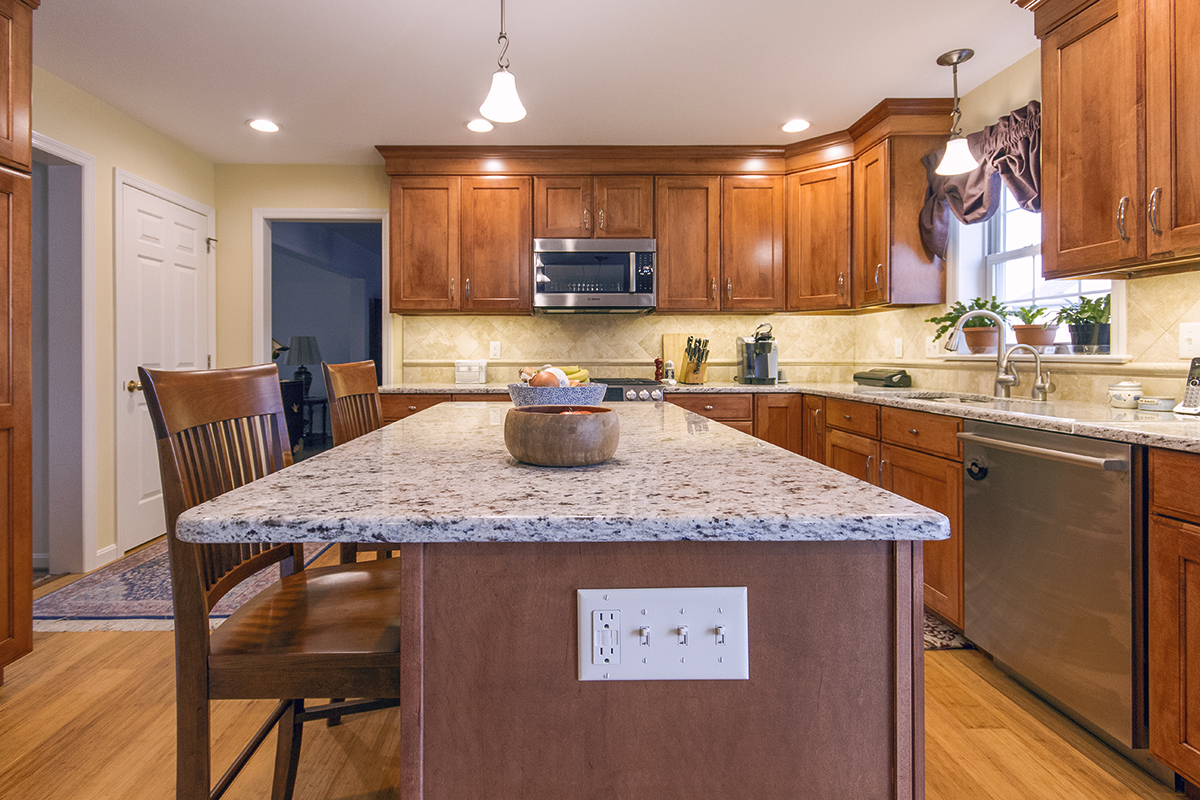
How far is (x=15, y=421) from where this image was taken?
2.07 m

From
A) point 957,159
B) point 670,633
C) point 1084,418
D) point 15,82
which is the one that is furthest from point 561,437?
point 957,159

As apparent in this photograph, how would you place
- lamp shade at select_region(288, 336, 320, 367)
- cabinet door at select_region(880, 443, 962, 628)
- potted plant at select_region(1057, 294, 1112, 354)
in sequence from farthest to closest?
lamp shade at select_region(288, 336, 320, 367) < potted plant at select_region(1057, 294, 1112, 354) < cabinet door at select_region(880, 443, 962, 628)

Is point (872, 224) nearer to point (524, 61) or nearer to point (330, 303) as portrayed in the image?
point (524, 61)

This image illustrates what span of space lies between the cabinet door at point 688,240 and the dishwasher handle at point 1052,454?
7.04 ft

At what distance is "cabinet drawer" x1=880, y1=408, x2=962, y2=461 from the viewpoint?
2.31m

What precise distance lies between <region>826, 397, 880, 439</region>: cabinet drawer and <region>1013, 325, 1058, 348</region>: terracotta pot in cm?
64

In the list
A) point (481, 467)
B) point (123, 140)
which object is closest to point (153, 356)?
point (123, 140)

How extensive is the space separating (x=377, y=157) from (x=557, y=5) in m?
2.24

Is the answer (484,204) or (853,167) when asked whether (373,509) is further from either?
(853,167)

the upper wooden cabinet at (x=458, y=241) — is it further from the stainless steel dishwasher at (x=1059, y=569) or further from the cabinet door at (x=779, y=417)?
the stainless steel dishwasher at (x=1059, y=569)

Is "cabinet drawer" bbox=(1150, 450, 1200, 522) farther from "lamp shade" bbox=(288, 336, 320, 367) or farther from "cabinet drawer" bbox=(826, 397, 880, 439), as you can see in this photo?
"lamp shade" bbox=(288, 336, 320, 367)

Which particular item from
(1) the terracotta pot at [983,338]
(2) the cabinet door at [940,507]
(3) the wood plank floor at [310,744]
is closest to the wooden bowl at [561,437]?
(3) the wood plank floor at [310,744]

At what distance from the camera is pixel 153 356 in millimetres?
3711

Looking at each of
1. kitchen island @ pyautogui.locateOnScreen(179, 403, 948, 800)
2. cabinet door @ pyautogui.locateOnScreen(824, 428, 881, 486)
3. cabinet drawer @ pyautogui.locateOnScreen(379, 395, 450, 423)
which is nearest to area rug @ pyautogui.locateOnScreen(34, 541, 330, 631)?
cabinet drawer @ pyautogui.locateOnScreen(379, 395, 450, 423)
